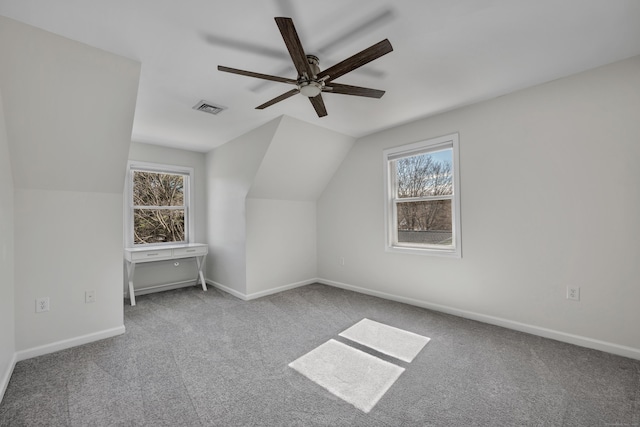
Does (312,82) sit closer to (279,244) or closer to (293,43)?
(293,43)

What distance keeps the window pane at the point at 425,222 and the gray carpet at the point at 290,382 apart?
0.98 metres

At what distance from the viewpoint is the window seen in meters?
3.23

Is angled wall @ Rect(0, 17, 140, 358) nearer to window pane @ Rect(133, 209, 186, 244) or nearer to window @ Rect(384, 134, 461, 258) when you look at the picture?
window pane @ Rect(133, 209, 186, 244)

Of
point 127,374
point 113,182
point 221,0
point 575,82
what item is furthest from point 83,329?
point 575,82

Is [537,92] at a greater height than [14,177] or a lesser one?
greater

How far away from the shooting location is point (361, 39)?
6.17ft

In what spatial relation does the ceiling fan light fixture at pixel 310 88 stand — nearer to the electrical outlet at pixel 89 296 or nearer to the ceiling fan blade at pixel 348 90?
the ceiling fan blade at pixel 348 90

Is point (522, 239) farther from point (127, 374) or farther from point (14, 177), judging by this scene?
point (14, 177)

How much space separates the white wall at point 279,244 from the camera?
397cm

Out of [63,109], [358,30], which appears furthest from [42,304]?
[358,30]

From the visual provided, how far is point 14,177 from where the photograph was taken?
2.26m

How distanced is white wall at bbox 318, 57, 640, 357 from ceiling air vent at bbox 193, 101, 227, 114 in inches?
87.5

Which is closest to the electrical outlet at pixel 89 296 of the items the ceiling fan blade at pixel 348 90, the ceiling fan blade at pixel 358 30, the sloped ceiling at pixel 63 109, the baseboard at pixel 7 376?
the baseboard at pixel 7 376

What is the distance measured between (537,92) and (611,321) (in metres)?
2.06
